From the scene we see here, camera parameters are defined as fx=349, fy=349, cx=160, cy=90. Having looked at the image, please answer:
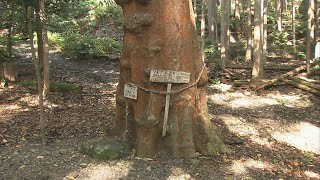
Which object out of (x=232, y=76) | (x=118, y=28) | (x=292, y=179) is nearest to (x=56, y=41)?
(x=118, y=28)

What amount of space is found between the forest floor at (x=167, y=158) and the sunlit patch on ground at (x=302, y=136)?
0.02m

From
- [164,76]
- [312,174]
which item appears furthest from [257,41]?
[164,76]

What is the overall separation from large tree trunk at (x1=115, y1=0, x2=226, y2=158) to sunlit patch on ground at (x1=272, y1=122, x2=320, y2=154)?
2062 mm

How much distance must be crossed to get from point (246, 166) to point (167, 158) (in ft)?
4.31

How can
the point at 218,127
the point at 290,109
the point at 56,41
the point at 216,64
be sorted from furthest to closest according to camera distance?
the point at 56,41 → the point at 216,64 → the point at 290,109 → the point at 218,127

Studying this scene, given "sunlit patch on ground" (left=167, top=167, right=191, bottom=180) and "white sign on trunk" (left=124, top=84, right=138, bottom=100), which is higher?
"white sign on trunk" (left=124, top=84, right=138, bottom=100)

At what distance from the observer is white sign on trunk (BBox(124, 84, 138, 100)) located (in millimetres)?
5879

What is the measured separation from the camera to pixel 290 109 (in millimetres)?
9805

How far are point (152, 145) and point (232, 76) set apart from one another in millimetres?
9119

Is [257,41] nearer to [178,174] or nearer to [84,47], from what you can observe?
[178,174]

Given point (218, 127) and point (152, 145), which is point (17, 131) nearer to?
point (152, 145)

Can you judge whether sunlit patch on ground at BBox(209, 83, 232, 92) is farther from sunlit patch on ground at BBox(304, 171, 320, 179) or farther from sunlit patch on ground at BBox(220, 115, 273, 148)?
sunlit patch on ground at BBox(304, 171, 320, 179)

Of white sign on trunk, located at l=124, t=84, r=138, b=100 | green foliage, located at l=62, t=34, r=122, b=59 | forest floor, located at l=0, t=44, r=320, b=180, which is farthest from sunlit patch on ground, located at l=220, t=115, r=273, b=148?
green foliage, located at l=62, t=34, r=122, b=59

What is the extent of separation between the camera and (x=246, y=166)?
578cm
